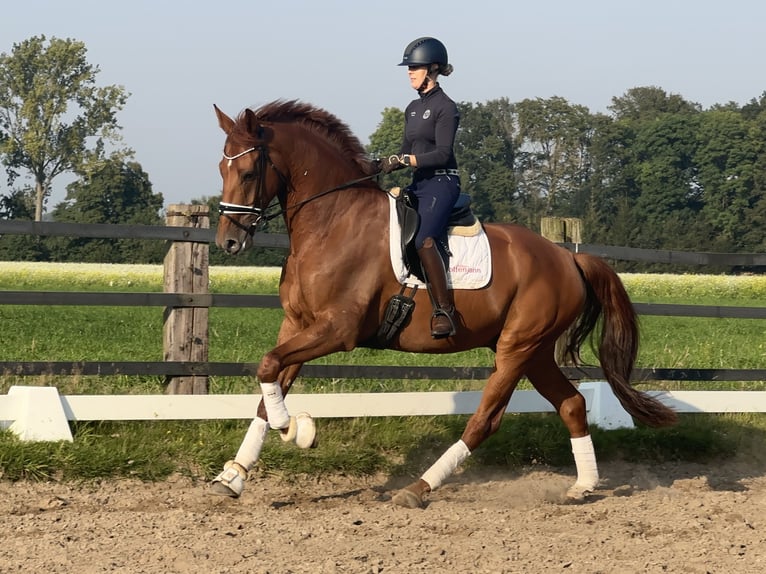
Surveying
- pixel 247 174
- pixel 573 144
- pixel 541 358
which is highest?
pixel 573 144

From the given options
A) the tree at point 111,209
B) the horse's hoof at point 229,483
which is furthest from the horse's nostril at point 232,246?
the tree at point 111,209

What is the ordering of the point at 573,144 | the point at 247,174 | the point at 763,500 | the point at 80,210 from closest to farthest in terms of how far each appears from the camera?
the point at 247,174
the point at 763,500
the point at 80,210
the point at 573,144

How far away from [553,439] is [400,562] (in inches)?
136

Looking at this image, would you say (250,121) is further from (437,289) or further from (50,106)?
(50,106)

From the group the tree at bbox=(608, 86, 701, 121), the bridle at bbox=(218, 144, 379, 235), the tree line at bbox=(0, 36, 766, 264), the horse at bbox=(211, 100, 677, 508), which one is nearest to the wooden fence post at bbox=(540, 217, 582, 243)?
the horse at bbox=(211, 100, 677, 508)

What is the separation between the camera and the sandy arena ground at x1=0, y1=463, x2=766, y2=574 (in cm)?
444

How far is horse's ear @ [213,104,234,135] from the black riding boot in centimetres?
136

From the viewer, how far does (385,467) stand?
706 cm

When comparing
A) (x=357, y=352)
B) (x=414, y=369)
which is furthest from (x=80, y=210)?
(x=414, y=369)

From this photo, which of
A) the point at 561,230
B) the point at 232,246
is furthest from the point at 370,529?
the point at 561,230

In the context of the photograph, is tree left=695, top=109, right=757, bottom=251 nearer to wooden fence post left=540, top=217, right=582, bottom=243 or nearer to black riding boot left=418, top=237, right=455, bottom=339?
wooden fence post left=540, top=217, right=582, bottom=243

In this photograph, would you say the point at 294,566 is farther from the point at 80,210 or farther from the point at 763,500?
the point at 80,210

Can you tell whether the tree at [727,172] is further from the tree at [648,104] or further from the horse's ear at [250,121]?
the horse's ear at [250,121]

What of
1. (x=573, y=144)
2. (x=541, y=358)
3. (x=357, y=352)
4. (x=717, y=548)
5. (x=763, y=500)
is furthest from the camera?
(x=573, y=144)
